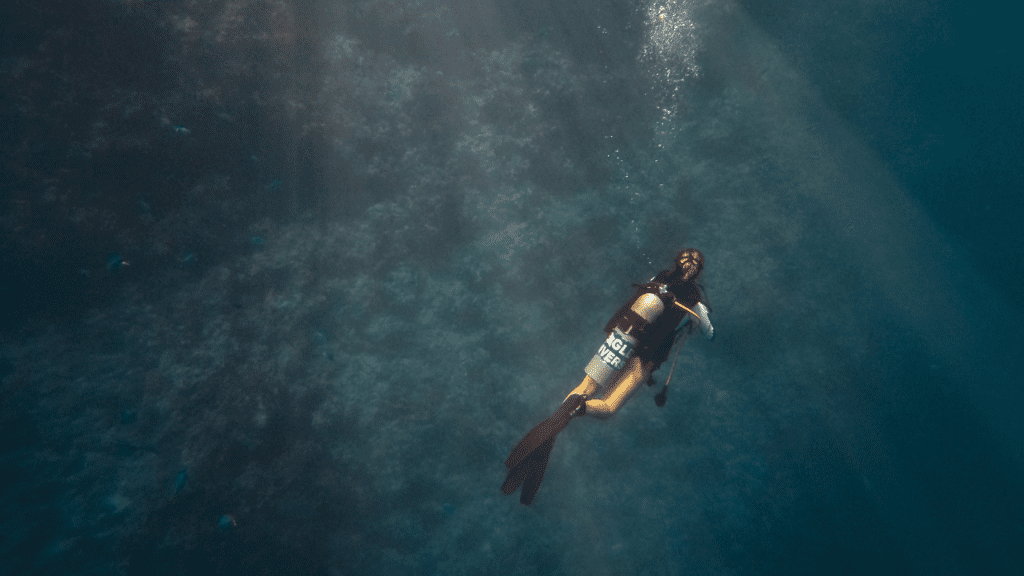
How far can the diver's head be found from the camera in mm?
3303

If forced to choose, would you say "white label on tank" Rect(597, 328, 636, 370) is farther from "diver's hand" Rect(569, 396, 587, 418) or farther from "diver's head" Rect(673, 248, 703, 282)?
"diver's head" Rect(673, 248, 703, 282)

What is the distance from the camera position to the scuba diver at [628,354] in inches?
125

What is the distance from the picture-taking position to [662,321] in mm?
3209

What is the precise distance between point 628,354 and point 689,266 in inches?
32.9

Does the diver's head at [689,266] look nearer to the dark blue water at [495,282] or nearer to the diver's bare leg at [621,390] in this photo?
the diver's bare leg at [621,390]

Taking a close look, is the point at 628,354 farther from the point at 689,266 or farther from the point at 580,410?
the point at 689,266

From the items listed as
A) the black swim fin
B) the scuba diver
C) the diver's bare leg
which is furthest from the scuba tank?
the black swim fin

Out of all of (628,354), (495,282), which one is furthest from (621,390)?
(495,282)

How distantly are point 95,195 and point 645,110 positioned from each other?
209 inches

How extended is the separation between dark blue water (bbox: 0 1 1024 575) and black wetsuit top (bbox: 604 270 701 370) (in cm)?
102

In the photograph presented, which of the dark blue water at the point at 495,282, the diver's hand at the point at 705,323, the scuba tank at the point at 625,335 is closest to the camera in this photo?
the scuba tank at the point at 625,335

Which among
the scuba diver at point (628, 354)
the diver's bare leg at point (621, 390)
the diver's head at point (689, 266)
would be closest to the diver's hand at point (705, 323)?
the scuba diver at point (628, 354)

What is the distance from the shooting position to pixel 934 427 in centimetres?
432

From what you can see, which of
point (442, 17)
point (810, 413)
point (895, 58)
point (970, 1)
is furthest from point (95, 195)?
point (970, 1)
